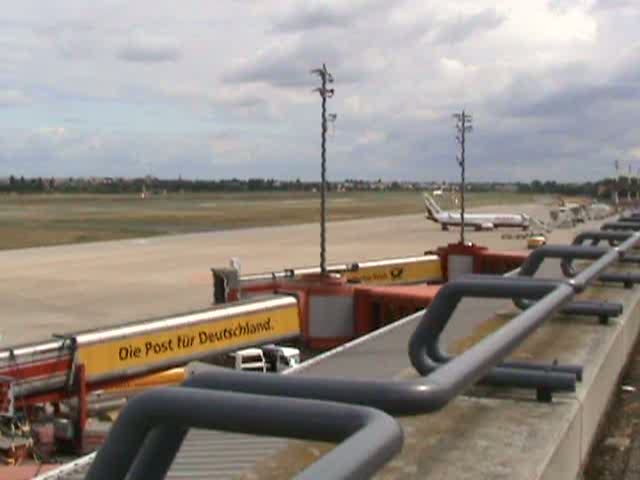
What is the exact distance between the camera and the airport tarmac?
38969mm

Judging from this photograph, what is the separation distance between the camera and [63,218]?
441ft

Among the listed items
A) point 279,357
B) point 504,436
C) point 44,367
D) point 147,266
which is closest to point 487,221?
point 147,266

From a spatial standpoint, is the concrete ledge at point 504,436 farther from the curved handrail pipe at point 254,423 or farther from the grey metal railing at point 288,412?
the curved handrail pipe at point 254,423

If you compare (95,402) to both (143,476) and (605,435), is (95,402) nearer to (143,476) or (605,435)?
(605,435)

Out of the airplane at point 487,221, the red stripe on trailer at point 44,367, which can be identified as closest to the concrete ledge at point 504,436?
the red stripe on trailer at point 44,367

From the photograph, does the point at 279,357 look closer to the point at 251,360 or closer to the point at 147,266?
the point at 251,360

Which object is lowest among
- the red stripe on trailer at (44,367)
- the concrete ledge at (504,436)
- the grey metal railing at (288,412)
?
the red stripe on trailer at (44,367)

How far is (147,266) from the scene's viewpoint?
62.0 m

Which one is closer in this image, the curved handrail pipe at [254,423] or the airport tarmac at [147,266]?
the curved handrail pipe at [254,423]

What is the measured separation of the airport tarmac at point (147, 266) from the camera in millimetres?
38969

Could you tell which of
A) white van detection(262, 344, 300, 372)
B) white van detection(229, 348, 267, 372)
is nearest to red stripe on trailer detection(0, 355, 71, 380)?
white van detection(229, 348, 267, 372)

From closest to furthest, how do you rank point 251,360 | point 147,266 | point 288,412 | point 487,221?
point 288,412 → point 251,360 → point 147,266 → point 487,221

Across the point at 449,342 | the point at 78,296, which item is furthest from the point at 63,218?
the point at 449,342

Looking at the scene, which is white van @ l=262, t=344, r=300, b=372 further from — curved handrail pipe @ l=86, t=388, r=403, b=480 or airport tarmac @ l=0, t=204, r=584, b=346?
curved handrail pipe @ l=86, t=388, r=403, b=480
